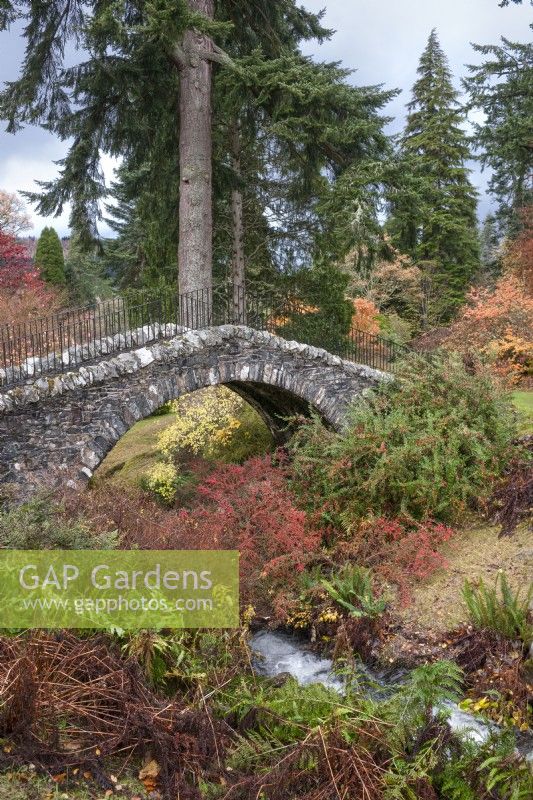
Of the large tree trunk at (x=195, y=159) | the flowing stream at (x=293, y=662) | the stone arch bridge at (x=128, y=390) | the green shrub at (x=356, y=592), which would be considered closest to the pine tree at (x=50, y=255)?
the large tree trunk at (x=195, y=159)

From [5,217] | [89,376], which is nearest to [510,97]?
[89,376]

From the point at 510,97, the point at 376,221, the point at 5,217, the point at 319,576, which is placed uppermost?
the point at 510,97

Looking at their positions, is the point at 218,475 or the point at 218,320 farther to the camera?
the point at 218,320

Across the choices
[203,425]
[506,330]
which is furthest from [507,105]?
[203,425]

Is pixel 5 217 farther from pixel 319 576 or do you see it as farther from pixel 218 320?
pixel 319 576

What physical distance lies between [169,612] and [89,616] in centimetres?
73

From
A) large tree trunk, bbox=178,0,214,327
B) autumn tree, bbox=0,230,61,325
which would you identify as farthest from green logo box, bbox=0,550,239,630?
autumn tree, bbox=0,230,61,325

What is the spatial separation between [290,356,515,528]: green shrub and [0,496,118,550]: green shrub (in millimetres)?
4317

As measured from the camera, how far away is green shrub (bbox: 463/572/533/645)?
664 centimetres

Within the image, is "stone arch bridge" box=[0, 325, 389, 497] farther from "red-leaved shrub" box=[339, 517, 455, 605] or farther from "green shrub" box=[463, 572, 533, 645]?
"green shrub" box=[463, 572, 533, 645]

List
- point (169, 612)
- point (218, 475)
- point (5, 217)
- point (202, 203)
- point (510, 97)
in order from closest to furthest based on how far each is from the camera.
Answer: point (169, 612) < point (218, 475) < point (202, 203) < point (510, 97) < point (5, 217)

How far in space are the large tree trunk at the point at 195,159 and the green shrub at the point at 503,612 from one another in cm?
807

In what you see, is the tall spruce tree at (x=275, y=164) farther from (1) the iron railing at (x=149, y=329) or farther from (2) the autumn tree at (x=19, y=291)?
(2) the autumn tree at (x=19, y=291)

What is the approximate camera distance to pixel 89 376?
8844 millimetres
